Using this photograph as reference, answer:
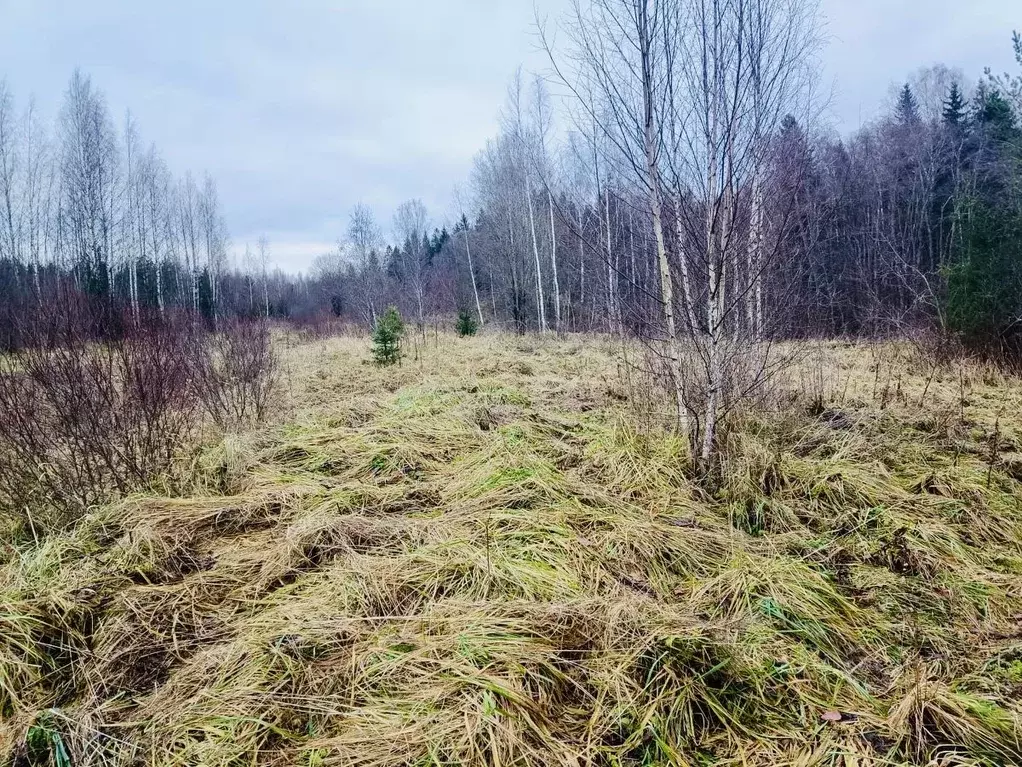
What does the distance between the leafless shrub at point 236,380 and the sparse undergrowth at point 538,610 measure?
5.05 feet

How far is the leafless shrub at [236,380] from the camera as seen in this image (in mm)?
5762

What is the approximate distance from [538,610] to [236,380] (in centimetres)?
559

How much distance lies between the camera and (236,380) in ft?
20.8

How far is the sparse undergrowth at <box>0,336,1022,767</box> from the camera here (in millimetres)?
1672

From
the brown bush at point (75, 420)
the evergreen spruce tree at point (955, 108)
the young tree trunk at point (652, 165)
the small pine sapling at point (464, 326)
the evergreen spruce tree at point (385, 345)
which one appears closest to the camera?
the brown bush at point (75, 420)

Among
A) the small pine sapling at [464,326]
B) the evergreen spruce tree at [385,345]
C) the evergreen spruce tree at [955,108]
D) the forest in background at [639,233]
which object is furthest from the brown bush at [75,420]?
the evergreen spruce tree at [955,108]

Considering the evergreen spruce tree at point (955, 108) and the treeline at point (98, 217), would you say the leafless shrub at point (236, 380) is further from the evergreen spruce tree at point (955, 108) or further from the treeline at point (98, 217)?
the evergreen spruce tree at point (955, 108)

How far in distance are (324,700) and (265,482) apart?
2.35 metres

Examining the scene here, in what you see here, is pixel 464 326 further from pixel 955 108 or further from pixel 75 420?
pixel 955 108

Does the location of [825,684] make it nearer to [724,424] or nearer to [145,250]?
[724,424]

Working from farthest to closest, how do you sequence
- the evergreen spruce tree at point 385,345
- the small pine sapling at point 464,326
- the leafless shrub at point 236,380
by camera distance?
the small pine sapling at point 464,326
the evergreen spruce tree at point 385,345
the leafless shrub at point 236,380

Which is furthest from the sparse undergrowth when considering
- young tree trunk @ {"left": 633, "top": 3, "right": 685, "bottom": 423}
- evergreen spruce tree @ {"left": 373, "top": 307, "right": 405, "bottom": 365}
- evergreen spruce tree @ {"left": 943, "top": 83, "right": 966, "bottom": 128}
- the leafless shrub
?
evergreen spruce tree @ {"left": 943, "top": 83, "right": 966, "bottom": 128}

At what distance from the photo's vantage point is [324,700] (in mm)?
1817

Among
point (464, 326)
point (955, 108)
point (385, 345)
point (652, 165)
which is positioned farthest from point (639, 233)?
point (955, 108)
